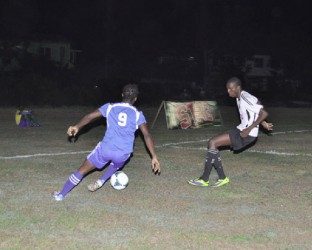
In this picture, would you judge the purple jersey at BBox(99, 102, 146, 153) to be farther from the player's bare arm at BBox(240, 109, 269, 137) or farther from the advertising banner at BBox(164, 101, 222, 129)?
the advertising banner at BBox(164, 101, 222, 129)

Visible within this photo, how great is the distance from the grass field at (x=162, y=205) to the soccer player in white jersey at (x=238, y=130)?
0.31 metres

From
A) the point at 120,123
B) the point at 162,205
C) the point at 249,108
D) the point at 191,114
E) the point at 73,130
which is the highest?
the point at 249,108

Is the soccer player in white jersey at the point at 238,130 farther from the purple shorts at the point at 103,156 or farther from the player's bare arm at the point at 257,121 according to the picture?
the purple shorts at the point at 103,156

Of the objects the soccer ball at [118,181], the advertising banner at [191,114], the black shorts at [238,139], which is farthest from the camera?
the advertising banner at [191,114]

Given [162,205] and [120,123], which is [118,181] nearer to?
[162,205]

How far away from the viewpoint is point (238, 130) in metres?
10.1

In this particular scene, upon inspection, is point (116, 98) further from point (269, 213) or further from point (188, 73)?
point (269, 213)

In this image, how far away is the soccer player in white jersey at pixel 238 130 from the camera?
9.73 meters

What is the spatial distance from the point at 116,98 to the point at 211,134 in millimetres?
21215

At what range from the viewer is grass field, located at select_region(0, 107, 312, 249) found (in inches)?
257

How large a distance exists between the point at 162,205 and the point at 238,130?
8.04 feet

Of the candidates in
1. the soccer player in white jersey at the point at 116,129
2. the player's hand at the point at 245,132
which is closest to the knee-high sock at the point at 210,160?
the player's hand at the point at 245,132

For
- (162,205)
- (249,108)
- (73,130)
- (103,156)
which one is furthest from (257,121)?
(73,130)

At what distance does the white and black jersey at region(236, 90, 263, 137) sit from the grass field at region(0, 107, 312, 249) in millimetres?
1137
